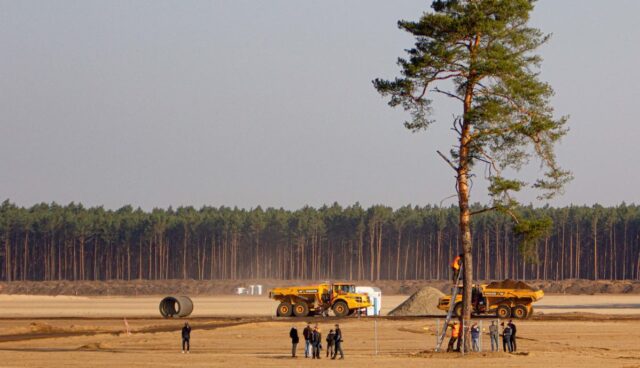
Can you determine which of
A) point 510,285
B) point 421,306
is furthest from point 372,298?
point 510,285

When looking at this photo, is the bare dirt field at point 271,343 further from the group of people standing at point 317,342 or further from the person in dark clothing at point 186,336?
the group of people standing at point 317,342

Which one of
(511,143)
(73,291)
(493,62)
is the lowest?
(73,291)

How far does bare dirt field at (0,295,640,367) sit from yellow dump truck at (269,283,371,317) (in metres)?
2.64

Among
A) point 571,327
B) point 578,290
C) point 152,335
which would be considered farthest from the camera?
point 578,290

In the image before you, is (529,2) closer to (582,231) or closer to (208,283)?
(208,283)

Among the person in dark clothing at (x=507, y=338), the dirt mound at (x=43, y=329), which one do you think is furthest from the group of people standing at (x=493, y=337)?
the dirt mound at (x=43, y=329)

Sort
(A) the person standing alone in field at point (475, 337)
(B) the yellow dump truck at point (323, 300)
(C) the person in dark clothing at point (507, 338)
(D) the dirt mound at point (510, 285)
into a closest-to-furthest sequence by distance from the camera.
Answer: (A) the person standing alone in field at point (475, 337)
(C) the person in dark clothing at point (507, 338)
(D) the dirt mound at point (510, 285)
(B) the yellow dump truck at point (323, 300)

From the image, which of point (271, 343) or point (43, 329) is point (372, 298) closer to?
point (43, 329)

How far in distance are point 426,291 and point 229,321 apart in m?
16.0

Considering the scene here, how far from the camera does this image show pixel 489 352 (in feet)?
152

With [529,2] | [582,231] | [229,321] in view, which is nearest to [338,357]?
[529,2]

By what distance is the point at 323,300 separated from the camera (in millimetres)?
75562

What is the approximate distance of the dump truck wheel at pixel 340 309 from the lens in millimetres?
74562

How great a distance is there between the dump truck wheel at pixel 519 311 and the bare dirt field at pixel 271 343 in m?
A: 1.40
